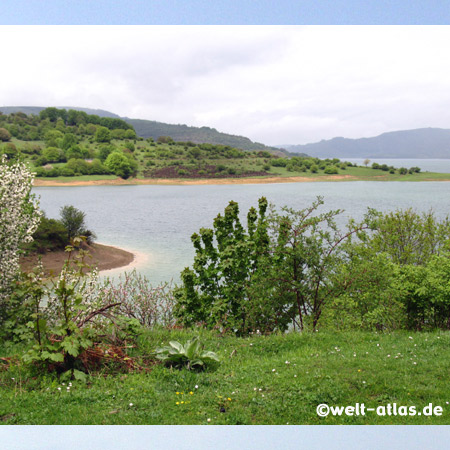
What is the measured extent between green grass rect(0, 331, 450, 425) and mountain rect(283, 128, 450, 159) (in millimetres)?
48505

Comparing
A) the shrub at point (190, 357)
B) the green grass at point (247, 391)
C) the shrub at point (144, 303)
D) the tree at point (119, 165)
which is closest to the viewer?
the green grass at point (247, 391)

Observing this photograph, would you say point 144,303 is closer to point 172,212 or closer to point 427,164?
point 172,212

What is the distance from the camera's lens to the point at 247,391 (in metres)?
4.22

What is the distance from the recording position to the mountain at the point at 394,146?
5103 centimetres

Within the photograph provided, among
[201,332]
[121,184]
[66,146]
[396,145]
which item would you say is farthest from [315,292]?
[66,146]

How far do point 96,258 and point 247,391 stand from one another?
17661mm

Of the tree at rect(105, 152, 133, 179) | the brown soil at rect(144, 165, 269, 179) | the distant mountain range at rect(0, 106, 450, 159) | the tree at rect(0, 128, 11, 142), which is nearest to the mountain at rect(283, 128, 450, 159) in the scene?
the distant mountain range at rect(0, 106, 450, 159)

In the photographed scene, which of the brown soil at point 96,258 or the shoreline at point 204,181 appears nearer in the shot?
the brown soil at point 96,258

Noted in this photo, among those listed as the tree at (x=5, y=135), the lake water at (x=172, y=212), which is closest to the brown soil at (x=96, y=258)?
the lake water at (x=172, y=212)

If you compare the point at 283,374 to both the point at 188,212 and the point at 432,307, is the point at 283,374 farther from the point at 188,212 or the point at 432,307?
the point at 188,212

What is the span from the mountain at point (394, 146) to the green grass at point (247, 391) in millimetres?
48505

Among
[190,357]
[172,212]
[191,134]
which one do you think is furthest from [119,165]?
[190,357]

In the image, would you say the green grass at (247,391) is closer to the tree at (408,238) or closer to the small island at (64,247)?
the tree at (408,238)

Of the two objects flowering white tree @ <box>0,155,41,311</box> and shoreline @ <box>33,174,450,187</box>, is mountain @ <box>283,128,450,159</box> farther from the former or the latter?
flowering white tree @ <box>0,155,41,311</box>
